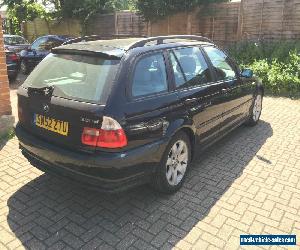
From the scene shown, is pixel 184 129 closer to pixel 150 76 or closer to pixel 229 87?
pixel 150 76

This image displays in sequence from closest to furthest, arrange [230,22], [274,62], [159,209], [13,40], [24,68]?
[159,209] → [274,62] → [24,68] → [13,40] → [230,22]

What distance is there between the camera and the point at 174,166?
3.90m

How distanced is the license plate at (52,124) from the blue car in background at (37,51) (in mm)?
9468

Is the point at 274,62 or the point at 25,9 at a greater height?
the point at 25,9

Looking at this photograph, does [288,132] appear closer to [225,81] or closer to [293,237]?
[225,81]

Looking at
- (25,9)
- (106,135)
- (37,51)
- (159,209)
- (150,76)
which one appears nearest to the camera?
(106,135)

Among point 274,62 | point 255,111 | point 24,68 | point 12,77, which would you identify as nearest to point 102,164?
point 255,111

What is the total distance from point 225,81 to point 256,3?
951 cm

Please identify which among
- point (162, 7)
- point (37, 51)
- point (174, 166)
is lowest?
point (174, 166)

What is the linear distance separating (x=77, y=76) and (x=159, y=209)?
1.68 meters

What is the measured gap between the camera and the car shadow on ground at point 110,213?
3.14 meters

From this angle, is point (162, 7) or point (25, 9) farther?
point (25, 9)

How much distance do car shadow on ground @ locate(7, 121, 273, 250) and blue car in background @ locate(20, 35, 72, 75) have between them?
921cm

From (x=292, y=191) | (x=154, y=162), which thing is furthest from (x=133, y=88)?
(x=292, y=191)
